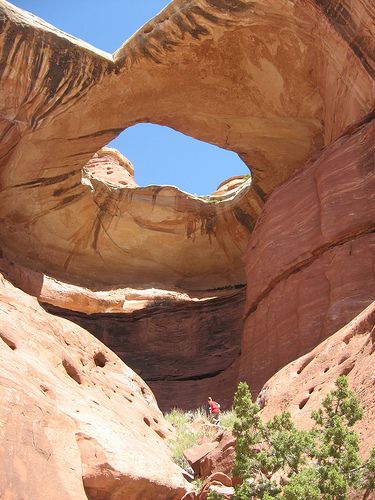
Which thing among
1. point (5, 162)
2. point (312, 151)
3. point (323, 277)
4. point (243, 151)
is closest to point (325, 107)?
point (312, 151)

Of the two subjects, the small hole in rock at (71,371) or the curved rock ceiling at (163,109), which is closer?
the small hole in rock at (71,371)

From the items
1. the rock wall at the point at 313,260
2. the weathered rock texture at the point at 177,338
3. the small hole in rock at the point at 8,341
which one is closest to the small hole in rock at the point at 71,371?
the small hole in rock at the point at 8,341

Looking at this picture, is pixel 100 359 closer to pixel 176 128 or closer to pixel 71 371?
pixel 71 371

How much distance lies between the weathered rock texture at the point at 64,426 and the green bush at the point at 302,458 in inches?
40.3

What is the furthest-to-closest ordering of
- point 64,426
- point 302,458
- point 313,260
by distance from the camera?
point 313,260 → point 64,426 → point 302,458

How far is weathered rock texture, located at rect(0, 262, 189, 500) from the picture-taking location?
23.4ft

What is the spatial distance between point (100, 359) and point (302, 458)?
4.84 meters

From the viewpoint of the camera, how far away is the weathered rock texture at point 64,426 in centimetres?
714

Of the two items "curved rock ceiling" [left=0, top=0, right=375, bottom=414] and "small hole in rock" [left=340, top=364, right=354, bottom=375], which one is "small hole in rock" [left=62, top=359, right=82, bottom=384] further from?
"curved rock ceiling" [left=0, top=0, right=375, bottom=414]

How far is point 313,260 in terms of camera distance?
15.1 metres

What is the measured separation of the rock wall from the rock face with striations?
4cm

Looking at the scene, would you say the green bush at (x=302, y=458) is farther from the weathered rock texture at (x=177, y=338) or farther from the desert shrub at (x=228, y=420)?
the weathered rock texture at (x=177, y=338)

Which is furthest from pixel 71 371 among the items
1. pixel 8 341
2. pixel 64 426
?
pixel 64 426

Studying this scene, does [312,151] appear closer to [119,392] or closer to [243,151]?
[243,151]
